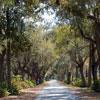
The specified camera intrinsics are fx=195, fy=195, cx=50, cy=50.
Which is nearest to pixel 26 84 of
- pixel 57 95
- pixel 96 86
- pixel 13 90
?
pixel 96 86

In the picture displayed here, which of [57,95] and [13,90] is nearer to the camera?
[57,95]

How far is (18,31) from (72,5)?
4.44 meters

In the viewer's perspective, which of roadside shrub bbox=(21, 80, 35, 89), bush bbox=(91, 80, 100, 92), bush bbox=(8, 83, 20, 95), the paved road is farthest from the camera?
roadside shrub bbox=(21, 80, 35, 89)

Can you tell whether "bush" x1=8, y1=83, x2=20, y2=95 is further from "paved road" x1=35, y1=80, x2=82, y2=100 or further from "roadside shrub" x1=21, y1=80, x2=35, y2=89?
"roadside shrub" x1=21, y1=80, x2=35, y2=89

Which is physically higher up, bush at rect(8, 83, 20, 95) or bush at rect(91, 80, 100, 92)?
bush at rect(8, 83, 20, 95)

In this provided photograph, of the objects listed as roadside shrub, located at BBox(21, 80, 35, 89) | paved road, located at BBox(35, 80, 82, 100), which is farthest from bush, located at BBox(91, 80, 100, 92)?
roadside shrub, located at BBox(21, 80, 35, 89)

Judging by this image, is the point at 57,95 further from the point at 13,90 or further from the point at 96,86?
the point at 96,86

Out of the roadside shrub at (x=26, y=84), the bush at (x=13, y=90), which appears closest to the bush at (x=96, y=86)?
the bush at (x=13, y=90)

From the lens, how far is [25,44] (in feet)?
60.0

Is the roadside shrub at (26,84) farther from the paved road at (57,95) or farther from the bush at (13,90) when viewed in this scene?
the bush at (13,90)

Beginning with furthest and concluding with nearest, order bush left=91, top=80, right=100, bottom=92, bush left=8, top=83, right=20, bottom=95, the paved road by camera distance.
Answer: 1. bush left=91, top=80, right=100, bottom=92
2. bush left=8, top=83, right=20, bottom=95
3. the paved road

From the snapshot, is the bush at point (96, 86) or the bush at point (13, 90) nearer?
the bush at point (13, 90)

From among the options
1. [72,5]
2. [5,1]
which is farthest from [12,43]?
[5,1]

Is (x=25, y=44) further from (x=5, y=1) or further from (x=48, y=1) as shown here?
(x=5, y=1)
